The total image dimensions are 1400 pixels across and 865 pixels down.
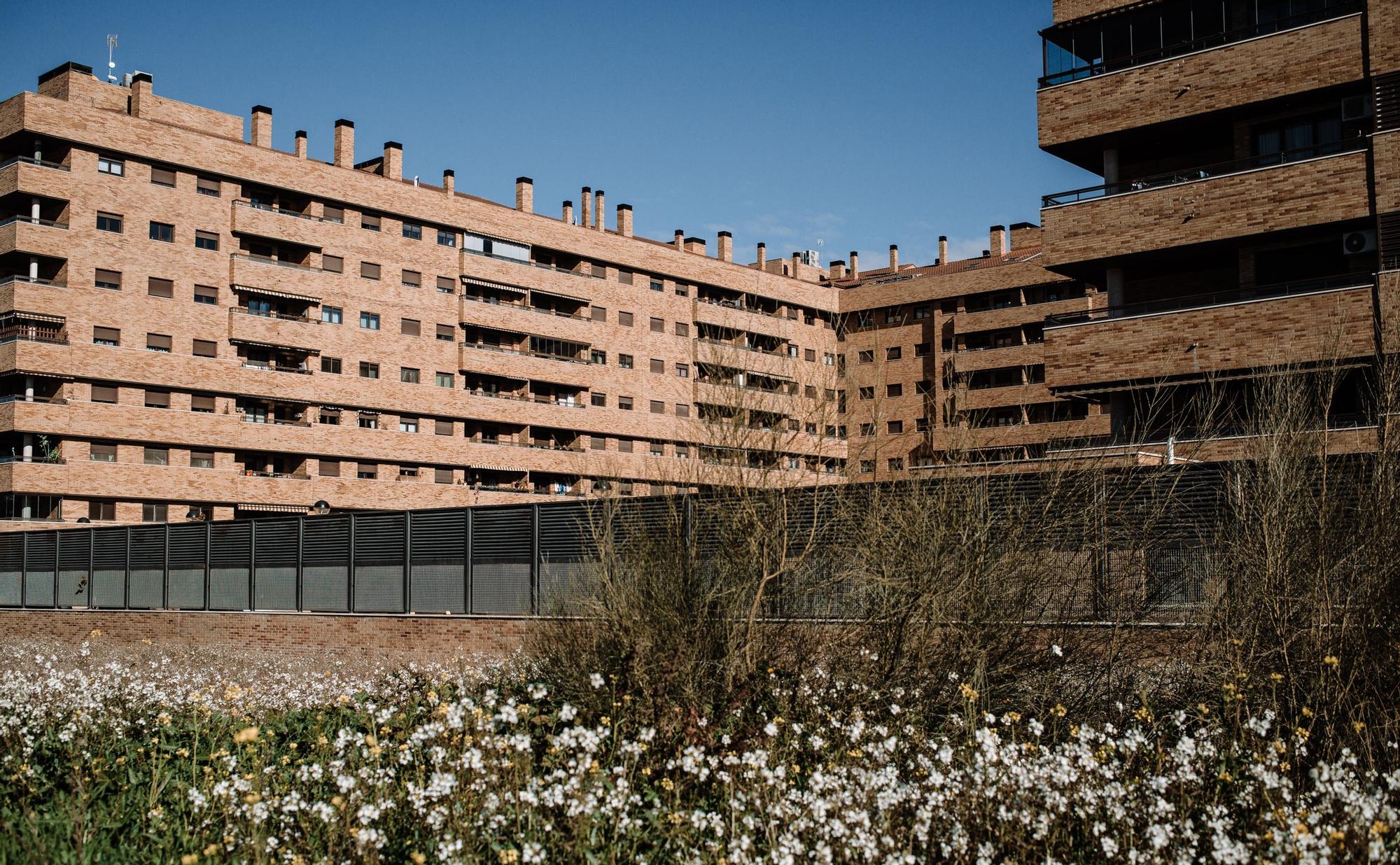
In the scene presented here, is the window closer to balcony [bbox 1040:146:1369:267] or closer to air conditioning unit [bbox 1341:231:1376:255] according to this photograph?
balcony [bbox 1040:146:1369:267]

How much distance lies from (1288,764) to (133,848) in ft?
24.1

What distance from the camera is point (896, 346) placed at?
77.1 meters

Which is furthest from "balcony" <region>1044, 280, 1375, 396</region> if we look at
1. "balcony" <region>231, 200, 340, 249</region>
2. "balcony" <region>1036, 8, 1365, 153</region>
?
"balcony" <region>231, 200, 340, 249</region>

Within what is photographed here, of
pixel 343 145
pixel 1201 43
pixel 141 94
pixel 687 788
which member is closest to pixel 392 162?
pixel 343 145

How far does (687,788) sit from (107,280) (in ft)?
166

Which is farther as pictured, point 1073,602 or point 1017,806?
point 1073,602

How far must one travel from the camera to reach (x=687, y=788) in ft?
28.7

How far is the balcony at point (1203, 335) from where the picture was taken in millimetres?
26391

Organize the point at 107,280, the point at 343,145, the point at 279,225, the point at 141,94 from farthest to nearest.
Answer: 1. the point at 343,145
2. the point at 279,225
3. the point at 141,94
4. the point at 107,280

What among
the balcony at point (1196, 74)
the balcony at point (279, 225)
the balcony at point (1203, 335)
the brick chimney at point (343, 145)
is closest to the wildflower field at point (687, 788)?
the balcony at point (1203, 335)

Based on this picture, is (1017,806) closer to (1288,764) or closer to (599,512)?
(1288,764)

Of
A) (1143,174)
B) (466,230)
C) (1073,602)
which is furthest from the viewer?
(466,230)

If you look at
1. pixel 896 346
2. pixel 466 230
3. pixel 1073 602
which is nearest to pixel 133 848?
pixel 1073 602

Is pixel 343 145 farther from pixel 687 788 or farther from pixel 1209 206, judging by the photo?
pixel 687 788
